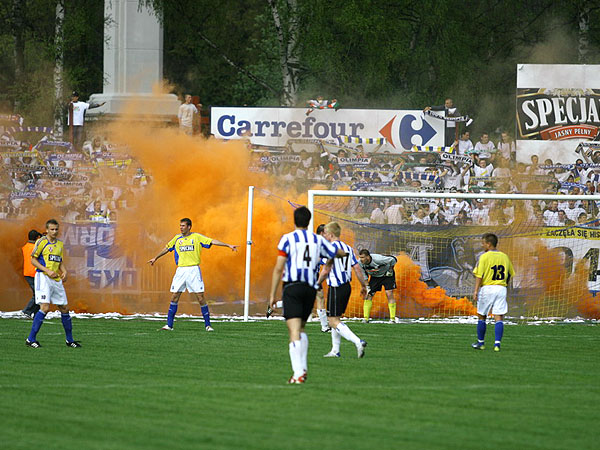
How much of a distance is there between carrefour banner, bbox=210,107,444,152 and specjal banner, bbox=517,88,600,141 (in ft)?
7.41

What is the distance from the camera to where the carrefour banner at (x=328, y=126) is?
27.4m

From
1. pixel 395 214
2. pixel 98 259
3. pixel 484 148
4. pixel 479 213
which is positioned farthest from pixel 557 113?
pixel 98 259

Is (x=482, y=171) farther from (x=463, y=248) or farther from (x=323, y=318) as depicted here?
(x=323, y=318)

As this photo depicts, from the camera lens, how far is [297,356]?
1084cm

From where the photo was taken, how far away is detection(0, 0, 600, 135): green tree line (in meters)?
29.3

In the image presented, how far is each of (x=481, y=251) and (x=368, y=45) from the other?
896cm

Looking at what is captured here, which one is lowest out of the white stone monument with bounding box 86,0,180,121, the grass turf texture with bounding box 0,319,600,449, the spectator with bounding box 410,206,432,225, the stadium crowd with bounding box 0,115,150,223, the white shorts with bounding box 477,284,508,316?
the grass turf texture with bounding box 0,319,600,449

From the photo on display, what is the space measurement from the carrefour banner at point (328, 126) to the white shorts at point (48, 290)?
43.8 feet

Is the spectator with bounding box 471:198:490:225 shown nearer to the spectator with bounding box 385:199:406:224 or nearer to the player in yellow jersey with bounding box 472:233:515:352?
the spectator with bounding box 385:199:406:224

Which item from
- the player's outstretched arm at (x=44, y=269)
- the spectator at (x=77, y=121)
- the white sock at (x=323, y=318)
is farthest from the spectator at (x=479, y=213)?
the player's outstretched arm at (x=44, y=269)

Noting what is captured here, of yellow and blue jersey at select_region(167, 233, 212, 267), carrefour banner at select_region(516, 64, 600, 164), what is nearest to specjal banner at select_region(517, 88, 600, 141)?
carrefour banner at select_region(516, 64, 600, 164)

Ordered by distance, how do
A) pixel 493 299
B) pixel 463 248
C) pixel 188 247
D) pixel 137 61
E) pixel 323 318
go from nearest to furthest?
pixel 493 299 → pixel 323 318 → pixel 188 247 → pixel 463 248 → pixel 137 61

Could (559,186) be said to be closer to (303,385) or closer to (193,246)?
(193,246)

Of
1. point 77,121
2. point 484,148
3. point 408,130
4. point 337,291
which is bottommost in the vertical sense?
point 337,291
